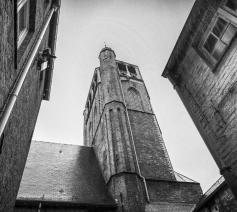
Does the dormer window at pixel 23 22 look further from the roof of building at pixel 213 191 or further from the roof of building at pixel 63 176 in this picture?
the roof of building at pixel 63 176

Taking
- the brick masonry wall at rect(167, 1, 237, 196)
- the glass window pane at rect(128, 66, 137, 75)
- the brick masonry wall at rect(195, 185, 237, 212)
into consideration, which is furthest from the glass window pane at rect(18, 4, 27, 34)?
the glass window pane at rect(128, 66, 137, 75)

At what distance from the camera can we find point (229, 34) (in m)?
5.50

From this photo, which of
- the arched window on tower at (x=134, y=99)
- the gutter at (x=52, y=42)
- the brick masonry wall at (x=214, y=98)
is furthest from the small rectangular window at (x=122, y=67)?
the brick masonry wall at (x=214, y=98)

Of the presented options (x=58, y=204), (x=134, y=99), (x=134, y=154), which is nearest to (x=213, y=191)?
(x=134, y=154)

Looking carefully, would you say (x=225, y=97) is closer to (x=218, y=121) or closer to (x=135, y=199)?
(x=218, y=121)

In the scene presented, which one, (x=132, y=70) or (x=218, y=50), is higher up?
(x=132, y=70)

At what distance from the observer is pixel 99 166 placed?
15445mm

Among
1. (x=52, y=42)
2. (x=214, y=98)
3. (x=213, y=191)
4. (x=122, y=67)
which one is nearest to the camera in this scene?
(x=214, y=98)

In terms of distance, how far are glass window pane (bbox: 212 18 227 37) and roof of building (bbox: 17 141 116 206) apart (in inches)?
338

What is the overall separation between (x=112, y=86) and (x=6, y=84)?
48.2 feet

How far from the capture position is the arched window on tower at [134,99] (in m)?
18.6

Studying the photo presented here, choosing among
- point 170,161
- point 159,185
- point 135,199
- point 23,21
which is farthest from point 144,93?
point 23,21

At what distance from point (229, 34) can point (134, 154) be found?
9.17 metres

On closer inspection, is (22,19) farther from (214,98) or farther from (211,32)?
(214,98)
